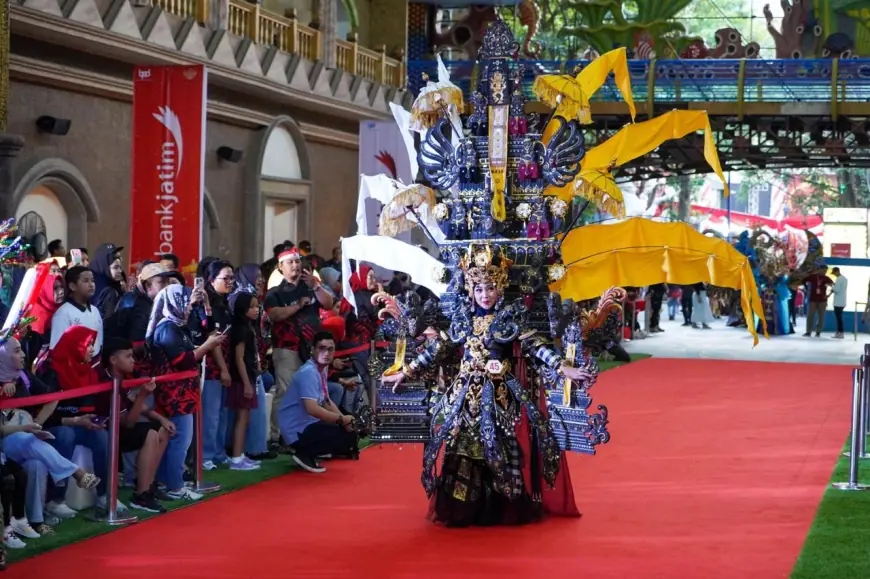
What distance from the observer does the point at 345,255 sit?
33.7ft

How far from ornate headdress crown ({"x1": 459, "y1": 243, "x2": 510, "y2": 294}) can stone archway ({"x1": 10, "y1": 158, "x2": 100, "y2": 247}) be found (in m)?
8.02

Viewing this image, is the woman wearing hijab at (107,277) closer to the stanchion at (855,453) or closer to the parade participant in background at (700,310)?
the stanchion at (855,453)

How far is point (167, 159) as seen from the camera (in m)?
13.3

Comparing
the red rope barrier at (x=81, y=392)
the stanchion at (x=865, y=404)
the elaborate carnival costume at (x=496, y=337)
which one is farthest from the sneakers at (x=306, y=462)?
the stanchion at (x=865, y=404)

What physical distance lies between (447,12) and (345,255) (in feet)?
67.4

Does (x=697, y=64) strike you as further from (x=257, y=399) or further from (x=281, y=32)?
(x=257, y=399)

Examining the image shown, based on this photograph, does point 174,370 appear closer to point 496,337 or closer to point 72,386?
point 72,386

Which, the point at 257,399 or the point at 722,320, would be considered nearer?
the point at 257,399

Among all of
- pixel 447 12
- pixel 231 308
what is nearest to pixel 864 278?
pixel 447 12

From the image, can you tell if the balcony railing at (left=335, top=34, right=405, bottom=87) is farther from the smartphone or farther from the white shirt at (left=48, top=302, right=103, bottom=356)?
the white shirt at (left=48, top=302, right=103, bottom=356)

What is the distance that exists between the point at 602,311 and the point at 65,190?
937 centimetres

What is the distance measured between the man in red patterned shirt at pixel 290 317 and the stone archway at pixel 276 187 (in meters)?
9.89

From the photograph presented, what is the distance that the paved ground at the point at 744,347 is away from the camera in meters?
22.1

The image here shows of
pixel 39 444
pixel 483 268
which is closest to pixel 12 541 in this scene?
pixel 39 444
